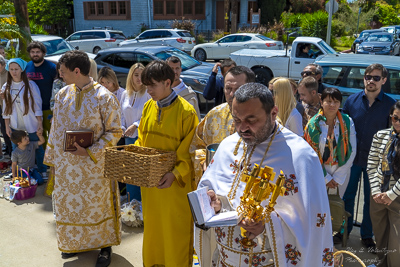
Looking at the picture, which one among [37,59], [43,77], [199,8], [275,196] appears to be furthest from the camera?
[199,8]

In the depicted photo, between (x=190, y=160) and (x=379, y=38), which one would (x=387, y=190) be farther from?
(x=379, y=38)

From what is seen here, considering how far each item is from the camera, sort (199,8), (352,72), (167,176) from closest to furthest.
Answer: (167,176), (352,72), (199,8)

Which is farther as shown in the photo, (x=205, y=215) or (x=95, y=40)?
(x=95, y=40)

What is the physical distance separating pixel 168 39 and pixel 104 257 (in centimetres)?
2080

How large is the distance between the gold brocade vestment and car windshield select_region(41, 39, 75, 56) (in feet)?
35.5

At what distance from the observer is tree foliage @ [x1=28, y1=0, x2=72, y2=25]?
33.1 m

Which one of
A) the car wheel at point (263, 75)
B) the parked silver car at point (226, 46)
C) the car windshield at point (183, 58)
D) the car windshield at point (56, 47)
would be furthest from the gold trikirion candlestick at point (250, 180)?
the parked silver car at point (226, 46)

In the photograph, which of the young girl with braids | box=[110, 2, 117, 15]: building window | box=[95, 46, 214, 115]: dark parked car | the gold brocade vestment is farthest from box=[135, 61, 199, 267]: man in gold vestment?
box=[110, 2, 117, 15]: building window

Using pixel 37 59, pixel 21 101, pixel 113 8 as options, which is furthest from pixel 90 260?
pixel 113 8

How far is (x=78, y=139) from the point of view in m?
3.91

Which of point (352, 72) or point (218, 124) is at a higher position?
point (218, 124)

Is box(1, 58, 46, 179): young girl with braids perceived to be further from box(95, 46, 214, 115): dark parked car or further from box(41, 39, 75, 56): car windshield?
box(41, 39, 75, 56): car windshield

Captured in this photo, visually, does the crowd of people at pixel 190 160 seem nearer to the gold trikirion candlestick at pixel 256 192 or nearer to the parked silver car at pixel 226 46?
the gold trikirion candlestick at pixel 256 192

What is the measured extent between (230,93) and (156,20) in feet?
108
